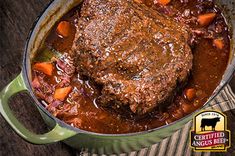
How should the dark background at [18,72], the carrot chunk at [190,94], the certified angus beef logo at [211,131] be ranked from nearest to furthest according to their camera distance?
the certified angus beef logo at [211,131] < the carrot chunk at [190,94] < the dark background at [18,72]

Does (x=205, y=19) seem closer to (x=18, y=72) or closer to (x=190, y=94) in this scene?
(x=190, y=94)

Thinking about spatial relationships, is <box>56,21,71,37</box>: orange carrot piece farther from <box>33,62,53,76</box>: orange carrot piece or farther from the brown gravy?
<box>33,62,53,76</box>: orange carrot piece

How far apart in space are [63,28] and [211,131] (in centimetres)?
101

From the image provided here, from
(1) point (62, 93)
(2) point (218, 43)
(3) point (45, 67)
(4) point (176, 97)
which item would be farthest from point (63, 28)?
(2) point (218, 43)

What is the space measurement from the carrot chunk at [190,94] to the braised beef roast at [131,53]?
74 mm

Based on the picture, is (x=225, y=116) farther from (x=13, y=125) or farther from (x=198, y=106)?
(x=13, y=125)

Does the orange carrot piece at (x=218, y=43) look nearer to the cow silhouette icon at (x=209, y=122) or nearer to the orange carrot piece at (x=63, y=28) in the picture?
the cow silhouette icon at (x=209, y=122)

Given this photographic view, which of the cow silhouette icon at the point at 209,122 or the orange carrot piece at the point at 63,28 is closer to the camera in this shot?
the cow silhouette icon at the point at 209,122

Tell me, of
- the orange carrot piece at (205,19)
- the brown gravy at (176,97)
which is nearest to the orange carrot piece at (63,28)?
the brown gravy at (176,97)

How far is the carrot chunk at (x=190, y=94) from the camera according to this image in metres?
3.08

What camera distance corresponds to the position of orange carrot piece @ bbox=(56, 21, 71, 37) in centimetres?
331

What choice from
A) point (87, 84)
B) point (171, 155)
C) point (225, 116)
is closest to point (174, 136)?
point (171, 155)

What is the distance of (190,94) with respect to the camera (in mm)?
3080

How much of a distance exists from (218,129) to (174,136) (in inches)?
13.6
